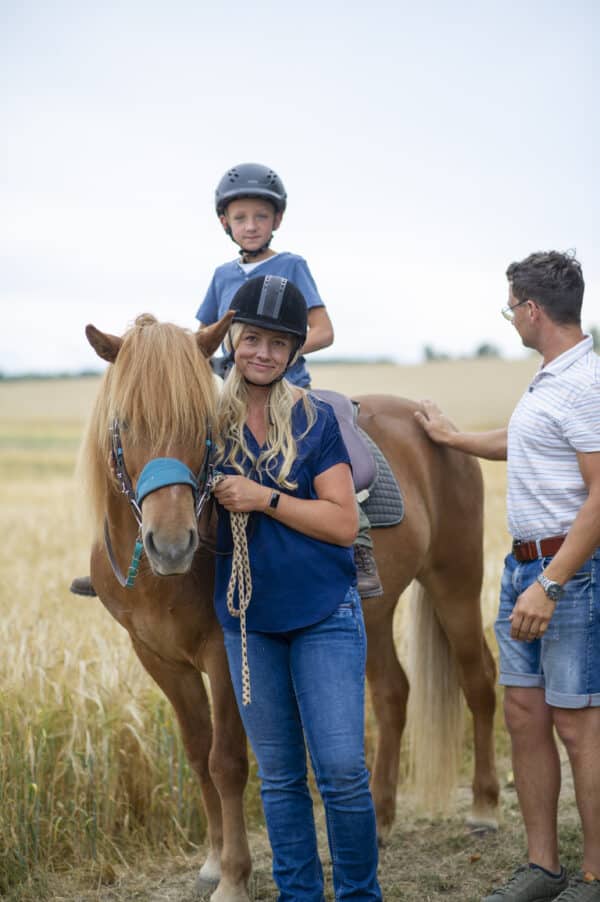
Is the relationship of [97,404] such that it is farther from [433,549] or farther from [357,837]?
[433,549]

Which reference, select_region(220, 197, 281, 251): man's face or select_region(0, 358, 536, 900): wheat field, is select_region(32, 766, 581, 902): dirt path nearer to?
select_region(0, 358, 536, 900): wheat field

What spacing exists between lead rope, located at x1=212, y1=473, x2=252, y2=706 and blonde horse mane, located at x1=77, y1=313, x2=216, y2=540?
0.22m

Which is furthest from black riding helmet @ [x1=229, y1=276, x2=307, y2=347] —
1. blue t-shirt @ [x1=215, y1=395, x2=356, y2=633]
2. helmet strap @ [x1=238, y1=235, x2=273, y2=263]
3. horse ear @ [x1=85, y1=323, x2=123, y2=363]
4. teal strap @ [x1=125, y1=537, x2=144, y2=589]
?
helmet strap @ [x1=238, y1=235, x2=273, y2=263]

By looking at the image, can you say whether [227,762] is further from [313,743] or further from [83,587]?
[83,587]

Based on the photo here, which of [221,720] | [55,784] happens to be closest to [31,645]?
[55,784]

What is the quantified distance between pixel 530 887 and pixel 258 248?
A: 10.2ft

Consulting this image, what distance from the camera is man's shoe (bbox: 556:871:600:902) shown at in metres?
3.63

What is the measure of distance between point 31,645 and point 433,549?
A: 8.14 feet

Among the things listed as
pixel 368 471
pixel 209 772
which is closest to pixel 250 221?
pixel 368 471

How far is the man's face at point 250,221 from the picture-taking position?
14.9 feet

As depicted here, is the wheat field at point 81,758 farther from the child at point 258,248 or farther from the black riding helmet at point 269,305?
the child at point 258,248

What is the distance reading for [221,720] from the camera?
3906mm

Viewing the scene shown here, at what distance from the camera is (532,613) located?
11.7 feet

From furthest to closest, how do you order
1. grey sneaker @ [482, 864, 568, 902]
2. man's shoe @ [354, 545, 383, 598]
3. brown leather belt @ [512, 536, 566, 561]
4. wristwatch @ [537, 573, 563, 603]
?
man's shoe @ [354, 545, 383, 598], grey sneaker @ [482, 864, 568, 902], brown leather belt @ [512, 536, 566, 561], wristwatch @ [537, 573, 563, 603]
